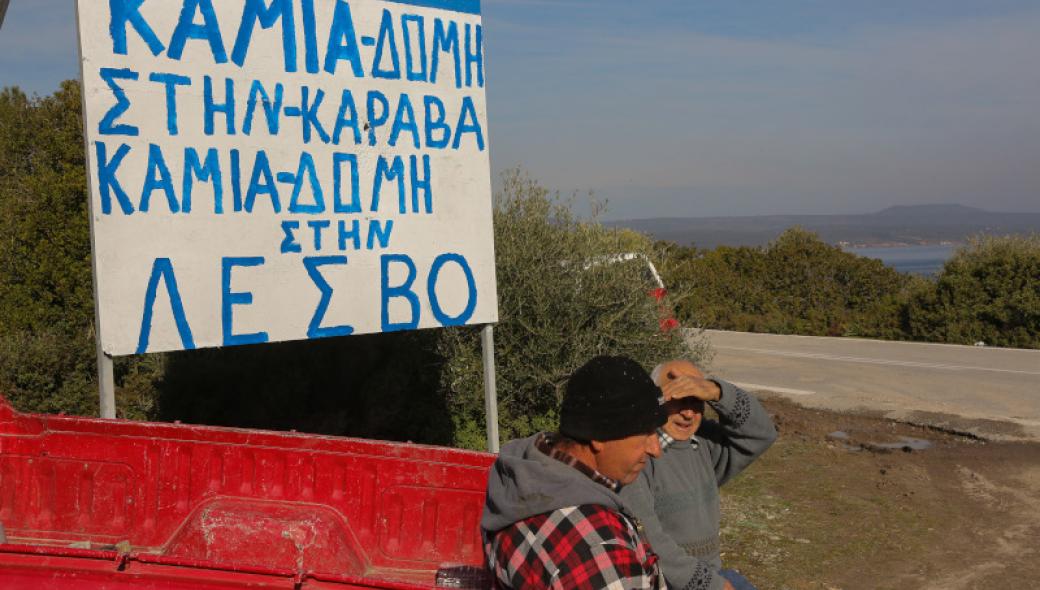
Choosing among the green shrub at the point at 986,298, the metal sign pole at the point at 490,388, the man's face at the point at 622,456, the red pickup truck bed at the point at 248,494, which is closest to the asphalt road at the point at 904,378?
the green shrub at the point at 986,298

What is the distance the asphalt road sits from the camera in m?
12.2

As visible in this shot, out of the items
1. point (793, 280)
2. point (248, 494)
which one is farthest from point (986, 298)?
point (248, 494)

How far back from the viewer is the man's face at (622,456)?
2672mm

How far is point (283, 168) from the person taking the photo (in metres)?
6.36

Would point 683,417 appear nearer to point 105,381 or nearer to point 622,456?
point 622,456

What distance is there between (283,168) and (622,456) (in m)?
4.24

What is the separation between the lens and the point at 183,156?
596cm

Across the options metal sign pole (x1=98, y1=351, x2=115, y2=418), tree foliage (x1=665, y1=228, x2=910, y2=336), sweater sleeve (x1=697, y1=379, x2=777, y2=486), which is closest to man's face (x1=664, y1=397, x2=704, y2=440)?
sweater sleeve (x1=697, y1=379, x2=777, y2=486)

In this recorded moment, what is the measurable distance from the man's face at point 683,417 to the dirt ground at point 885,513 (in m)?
3.34

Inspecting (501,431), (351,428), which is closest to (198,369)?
(351,428)

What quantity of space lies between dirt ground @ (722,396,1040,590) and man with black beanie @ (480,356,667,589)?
4.33 metres

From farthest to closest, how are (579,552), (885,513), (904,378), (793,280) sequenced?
(793,280) → (904,378) → (885,513) → (579,552)

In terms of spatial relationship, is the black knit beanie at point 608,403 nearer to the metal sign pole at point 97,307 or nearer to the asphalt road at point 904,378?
the metal sign pole at point 97,307

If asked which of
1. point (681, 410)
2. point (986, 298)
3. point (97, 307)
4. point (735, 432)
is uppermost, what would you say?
point (97, 307)
